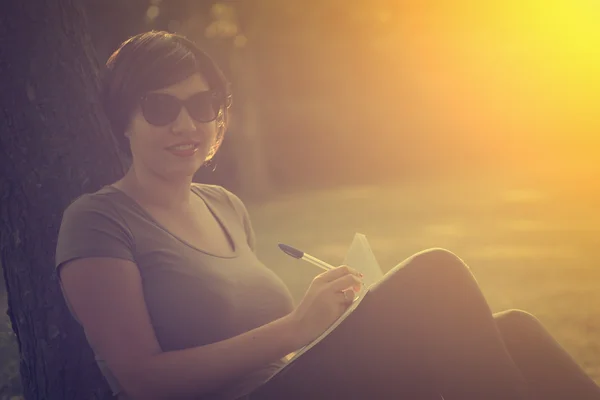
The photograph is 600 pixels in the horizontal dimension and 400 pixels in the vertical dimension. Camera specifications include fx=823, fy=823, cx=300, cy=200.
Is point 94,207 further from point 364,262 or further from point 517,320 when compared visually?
point 517,320

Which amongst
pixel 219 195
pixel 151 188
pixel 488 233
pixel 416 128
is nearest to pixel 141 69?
pixel 151 188

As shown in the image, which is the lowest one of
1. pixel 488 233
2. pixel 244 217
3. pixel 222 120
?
pixel 488 233

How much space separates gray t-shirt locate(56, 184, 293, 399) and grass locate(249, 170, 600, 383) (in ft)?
10.7

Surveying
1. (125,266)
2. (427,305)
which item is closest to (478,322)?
(427,305)

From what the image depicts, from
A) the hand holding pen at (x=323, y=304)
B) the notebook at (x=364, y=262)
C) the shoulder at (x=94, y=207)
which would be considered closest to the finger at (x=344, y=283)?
the hand holding pen at (x=323, y=304)

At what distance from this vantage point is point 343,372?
239 centimetres

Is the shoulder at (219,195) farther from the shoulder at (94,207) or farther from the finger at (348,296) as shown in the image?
the finger at (348,296)

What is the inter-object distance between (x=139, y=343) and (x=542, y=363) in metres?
1.30

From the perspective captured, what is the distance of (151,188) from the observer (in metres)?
2.71

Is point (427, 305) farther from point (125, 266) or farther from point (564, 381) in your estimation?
point (125, 266)

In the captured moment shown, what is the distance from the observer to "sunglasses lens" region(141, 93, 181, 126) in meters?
2.63

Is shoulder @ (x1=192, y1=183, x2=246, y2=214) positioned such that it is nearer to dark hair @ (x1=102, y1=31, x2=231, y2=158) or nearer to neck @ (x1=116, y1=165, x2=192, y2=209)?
neck @ (x1=116, y1=165, x2=192, y2=209)

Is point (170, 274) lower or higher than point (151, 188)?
lower

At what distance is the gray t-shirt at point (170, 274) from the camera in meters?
2.40
